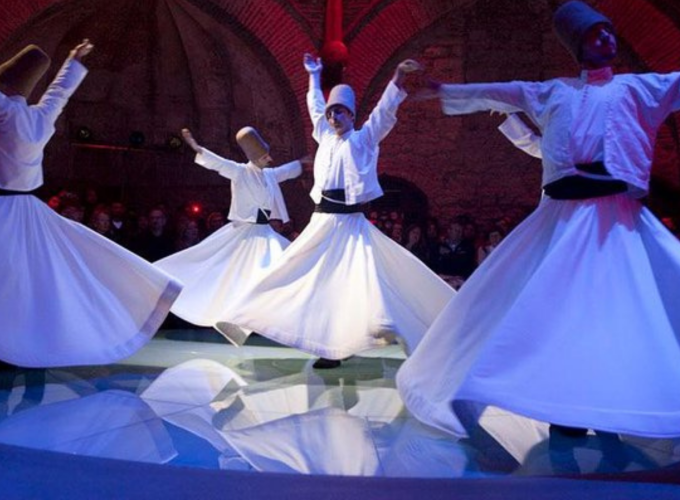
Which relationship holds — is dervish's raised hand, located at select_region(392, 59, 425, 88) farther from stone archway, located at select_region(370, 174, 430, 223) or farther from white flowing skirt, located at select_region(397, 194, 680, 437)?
stone archway, located at select_region(370, 174, 430, 223)

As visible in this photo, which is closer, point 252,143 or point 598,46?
point 598,46

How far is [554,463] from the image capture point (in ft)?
10.4

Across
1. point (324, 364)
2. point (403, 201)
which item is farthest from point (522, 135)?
point (403, 201)

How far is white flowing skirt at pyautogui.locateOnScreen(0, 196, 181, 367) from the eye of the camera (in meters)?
4.73

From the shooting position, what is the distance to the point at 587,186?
354 centimetres

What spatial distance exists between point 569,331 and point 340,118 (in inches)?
128

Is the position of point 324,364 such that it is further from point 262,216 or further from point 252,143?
point 252,143

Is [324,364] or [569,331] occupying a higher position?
[569,331]

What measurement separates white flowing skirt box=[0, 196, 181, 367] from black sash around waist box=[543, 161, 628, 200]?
291 cm

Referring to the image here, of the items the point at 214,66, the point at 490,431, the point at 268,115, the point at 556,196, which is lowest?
the point at 490,431

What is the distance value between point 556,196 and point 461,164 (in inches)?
333

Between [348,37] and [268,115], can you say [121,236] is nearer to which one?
[268,115]

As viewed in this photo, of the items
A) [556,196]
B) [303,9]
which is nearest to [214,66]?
[303,9]

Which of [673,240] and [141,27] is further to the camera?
[141,27]
